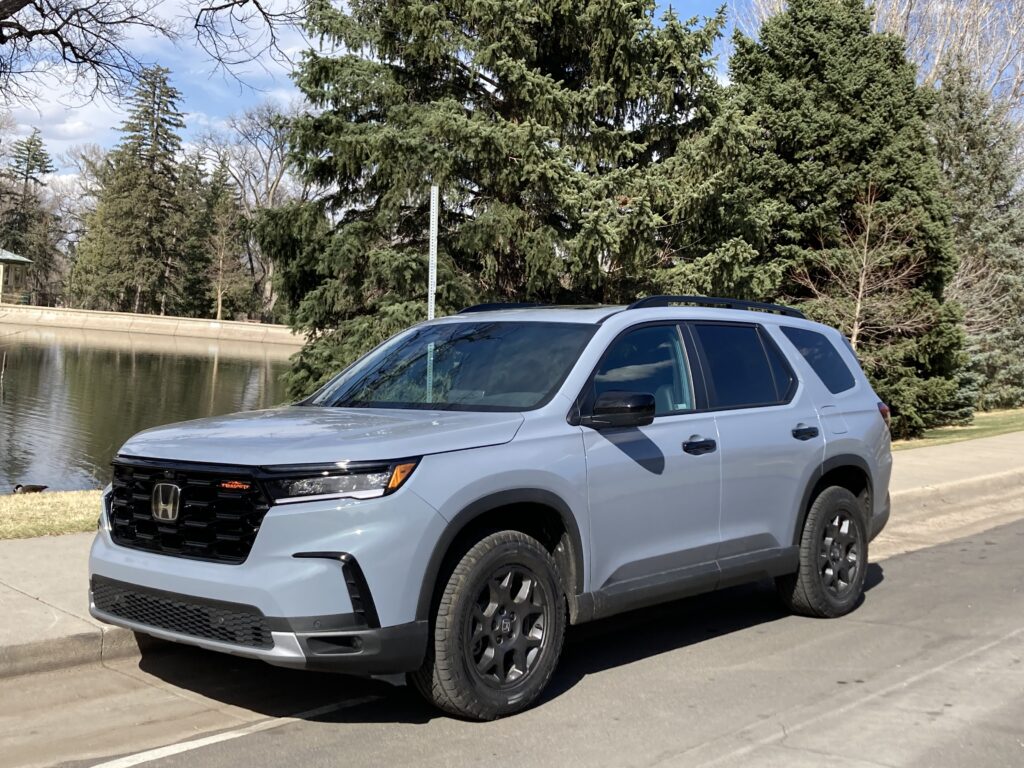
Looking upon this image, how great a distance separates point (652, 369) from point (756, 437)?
803 millimetres

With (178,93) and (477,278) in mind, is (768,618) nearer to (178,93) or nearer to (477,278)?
(477,278)

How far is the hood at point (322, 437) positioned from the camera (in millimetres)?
4371

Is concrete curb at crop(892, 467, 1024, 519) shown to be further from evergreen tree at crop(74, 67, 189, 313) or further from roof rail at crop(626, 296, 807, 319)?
evergreen tree at crop(74, 67, 189, 313)

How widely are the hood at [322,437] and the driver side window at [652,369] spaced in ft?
2.55

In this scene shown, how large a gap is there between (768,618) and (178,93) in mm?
78756

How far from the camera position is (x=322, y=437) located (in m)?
4.55

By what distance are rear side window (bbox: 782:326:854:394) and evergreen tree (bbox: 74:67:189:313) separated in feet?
255

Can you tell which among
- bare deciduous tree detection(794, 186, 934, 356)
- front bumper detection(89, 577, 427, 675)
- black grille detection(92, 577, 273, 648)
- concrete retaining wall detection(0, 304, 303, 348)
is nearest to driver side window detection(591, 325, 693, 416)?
front bumper detection(89, 577, 427, 675)

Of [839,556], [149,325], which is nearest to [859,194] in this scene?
[839,556]

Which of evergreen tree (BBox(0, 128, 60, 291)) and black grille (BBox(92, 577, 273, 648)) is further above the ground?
evergreen tree (BBox(0, 128, 60, 291))

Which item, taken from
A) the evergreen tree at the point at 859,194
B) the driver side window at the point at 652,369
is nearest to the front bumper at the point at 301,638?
the driver side window at the point at 652,369

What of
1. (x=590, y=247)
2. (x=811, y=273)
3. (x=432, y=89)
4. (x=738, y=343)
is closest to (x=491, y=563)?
(x=738, y=343)

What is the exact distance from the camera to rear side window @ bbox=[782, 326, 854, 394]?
6984mm

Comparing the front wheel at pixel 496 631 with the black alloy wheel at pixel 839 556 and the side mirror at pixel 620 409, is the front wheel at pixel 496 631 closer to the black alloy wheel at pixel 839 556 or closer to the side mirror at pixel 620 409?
the side mirror at pixel 620 409
